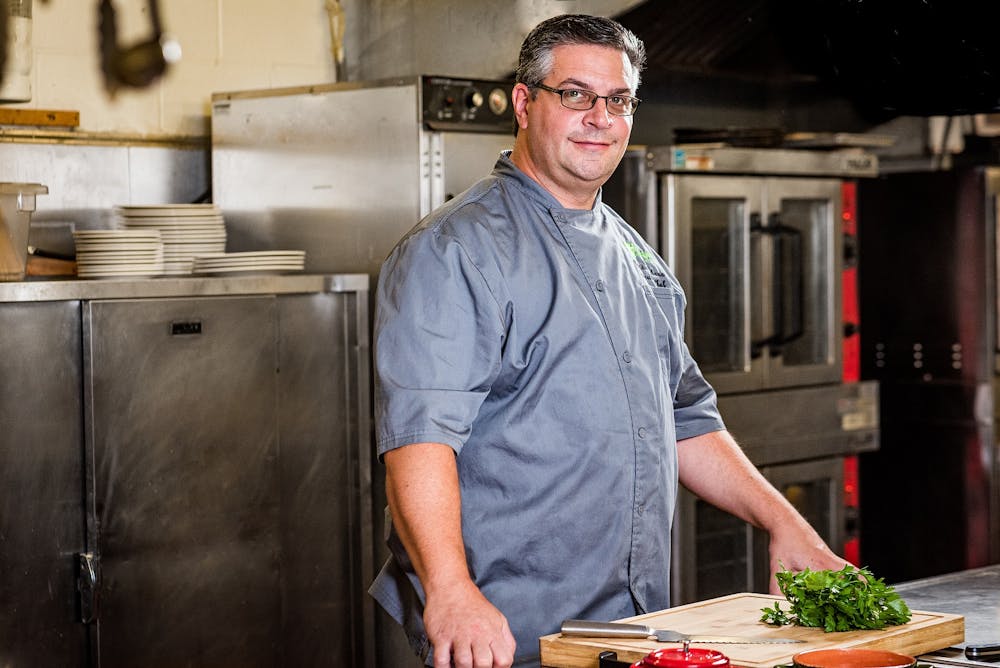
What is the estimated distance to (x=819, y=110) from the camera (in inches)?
244

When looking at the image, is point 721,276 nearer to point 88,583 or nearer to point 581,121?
point 88,583

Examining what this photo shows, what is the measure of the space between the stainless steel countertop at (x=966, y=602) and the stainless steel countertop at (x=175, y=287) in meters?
1.86

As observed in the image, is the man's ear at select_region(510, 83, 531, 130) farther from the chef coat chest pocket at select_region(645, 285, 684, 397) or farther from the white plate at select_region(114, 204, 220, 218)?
the white plate at select_region(114, 204, 220, 218)

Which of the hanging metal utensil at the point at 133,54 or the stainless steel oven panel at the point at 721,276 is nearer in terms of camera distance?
the hanging metal utensil at the point at 133,54

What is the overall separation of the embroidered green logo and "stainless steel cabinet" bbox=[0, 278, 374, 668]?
56.7 inches

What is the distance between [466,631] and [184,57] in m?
2.98

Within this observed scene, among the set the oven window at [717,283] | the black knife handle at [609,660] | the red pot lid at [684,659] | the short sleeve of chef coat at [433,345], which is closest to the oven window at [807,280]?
the oven window at [717,283]

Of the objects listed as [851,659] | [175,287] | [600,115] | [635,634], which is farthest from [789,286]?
[851,659]

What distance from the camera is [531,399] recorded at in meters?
2.15

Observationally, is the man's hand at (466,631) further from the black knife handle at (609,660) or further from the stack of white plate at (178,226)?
the stack of white plate at (178,226)

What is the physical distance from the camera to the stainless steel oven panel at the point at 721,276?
4398 mm

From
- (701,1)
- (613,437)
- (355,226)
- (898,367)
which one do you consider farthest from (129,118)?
(898,367)

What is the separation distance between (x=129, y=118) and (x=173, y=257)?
24.3 inches

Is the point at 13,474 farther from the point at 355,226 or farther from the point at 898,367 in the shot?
the point at 898,367
